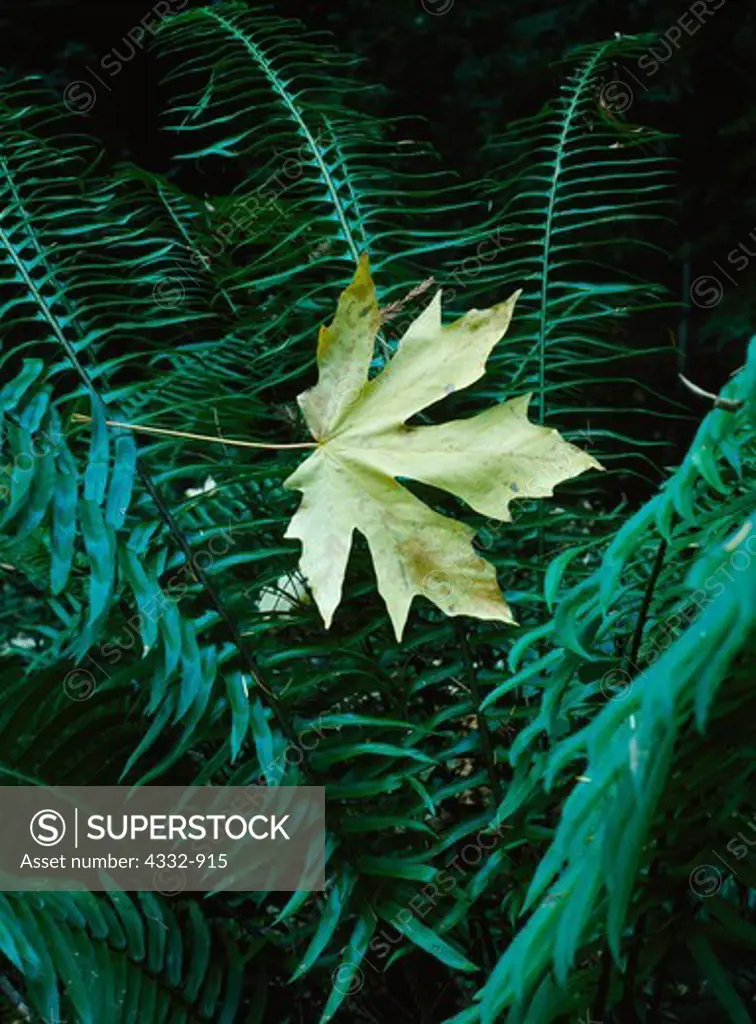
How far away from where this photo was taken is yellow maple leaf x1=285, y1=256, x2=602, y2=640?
84cm

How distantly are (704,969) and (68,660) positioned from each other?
571mm

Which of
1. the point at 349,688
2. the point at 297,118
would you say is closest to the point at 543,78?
the point at 297,118

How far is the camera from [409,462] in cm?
87

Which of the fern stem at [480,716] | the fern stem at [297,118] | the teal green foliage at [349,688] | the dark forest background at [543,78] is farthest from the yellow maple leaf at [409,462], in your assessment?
the dark forest background at [543,78]

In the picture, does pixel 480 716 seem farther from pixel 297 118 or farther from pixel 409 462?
pixel 297 118

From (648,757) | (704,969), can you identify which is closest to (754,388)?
(648,757)

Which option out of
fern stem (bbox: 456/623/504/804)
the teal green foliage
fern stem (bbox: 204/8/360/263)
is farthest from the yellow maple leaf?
fern stem (bbox: 204/8/360/263)

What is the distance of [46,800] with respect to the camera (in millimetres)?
1044

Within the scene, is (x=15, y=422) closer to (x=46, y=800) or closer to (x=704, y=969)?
(x=46, y=800)

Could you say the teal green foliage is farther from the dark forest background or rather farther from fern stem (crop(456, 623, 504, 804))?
the dark forest background

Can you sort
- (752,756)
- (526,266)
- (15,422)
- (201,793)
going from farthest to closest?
(526,266) → (201,793) → (15,422) → (752,756)
